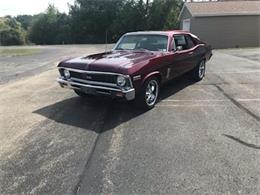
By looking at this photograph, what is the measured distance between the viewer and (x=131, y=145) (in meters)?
4.95

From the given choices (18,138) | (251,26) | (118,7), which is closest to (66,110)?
(18,138)

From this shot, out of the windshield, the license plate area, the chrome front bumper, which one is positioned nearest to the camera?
the chrome front bumper

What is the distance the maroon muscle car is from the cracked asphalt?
0.49 meters

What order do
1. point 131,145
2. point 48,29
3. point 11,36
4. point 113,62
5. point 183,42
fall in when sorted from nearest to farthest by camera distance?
point 131,145, point 113,62, point 183,42, point 11,36, point 48,29

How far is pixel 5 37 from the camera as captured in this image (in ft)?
176

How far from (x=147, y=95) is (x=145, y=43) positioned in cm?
168

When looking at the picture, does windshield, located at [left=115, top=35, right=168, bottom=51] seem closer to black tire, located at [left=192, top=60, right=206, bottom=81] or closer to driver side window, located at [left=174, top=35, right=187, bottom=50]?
driver side window, located at [left=174, top=35, right=187, bottom=50]

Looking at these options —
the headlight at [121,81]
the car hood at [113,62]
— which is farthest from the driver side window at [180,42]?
the headlight at [121,81]

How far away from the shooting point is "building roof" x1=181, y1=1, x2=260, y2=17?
2814 cm

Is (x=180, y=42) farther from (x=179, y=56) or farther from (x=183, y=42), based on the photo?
(x=179, y=56)

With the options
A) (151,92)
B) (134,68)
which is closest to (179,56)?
(151,92)

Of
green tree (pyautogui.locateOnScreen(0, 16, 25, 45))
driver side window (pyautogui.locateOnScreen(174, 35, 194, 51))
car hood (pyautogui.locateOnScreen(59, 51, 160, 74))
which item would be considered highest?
driver side window (pyautogui.locateOnScreen(174, 35, 194, 51))

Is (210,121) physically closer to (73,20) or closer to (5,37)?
(73,20)

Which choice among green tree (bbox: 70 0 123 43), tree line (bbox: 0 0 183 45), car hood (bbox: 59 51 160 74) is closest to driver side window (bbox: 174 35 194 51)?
car hood (bbox: 59 51 160 74)
